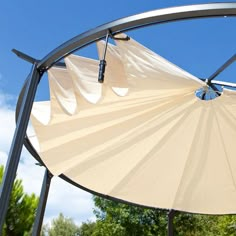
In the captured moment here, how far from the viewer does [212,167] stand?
21.0 feet

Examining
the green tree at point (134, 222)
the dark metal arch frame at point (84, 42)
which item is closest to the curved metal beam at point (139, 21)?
the dark metal arch frame at point (84, 42)

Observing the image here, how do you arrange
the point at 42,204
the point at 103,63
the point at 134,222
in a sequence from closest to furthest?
the point at 103,63, the point at 42,204, the point at 134,222

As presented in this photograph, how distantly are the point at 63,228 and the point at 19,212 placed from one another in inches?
355

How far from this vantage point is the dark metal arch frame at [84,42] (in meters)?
2.94

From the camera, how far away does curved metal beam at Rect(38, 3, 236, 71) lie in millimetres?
2895

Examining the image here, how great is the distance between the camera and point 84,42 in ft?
12.0

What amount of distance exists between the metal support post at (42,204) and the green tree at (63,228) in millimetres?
18707

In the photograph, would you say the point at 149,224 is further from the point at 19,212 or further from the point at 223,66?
the point at 223,66

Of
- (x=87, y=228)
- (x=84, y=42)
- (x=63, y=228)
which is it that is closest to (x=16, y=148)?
(x=84, y=42)

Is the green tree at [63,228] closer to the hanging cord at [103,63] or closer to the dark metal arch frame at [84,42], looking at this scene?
the dark metal arch frame at [84,42]

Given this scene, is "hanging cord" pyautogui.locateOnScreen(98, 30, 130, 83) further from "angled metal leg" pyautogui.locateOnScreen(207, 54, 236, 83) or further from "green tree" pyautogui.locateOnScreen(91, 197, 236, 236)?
"green tree" pyautogui.locateOnScreen(91, 197, 236, 236)

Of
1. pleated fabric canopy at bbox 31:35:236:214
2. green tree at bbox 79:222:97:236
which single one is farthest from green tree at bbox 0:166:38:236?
pleated fabric canopy at bbox 31:35:236:214

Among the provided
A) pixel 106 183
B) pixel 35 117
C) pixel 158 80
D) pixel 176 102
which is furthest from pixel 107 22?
pixel 106 183

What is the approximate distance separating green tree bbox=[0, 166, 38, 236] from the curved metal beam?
13597 millimetres
